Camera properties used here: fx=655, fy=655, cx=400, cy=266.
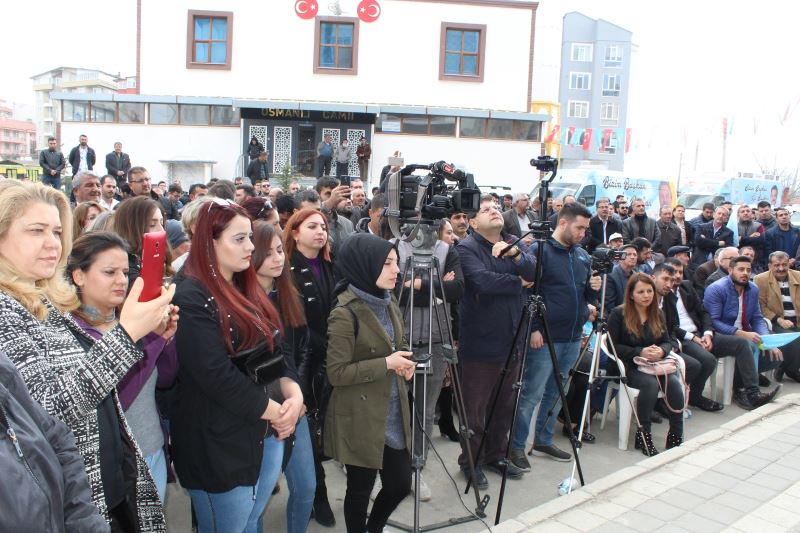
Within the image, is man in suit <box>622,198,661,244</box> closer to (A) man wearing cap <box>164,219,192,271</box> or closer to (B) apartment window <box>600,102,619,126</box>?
(A) man wearing cap <box>164,219,192,271</box>

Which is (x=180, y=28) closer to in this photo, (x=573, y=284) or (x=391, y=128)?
(x=391, y=128)

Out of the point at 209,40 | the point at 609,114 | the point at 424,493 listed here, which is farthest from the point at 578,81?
the point at 424,493

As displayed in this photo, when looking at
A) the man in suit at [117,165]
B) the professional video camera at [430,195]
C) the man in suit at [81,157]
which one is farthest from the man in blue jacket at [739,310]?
the man in suit at [81,157]

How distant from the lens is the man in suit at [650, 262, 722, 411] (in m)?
6.33

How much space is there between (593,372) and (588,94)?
53.5 meters

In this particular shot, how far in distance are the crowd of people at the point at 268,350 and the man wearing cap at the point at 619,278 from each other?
3 cm

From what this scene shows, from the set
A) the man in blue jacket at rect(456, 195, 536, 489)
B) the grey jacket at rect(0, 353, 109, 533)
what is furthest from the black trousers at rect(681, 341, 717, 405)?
the grey jacket at rect(0, 353, 109, 533)

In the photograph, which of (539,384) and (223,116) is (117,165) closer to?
(223,116)

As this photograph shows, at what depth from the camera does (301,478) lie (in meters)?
3.23

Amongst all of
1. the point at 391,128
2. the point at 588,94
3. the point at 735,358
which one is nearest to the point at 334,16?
the point at 391,128

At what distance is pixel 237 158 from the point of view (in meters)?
22.8

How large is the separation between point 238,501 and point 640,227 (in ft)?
30.8

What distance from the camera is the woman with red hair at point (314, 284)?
3.91 m

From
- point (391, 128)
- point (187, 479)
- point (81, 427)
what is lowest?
point (187, 479)
